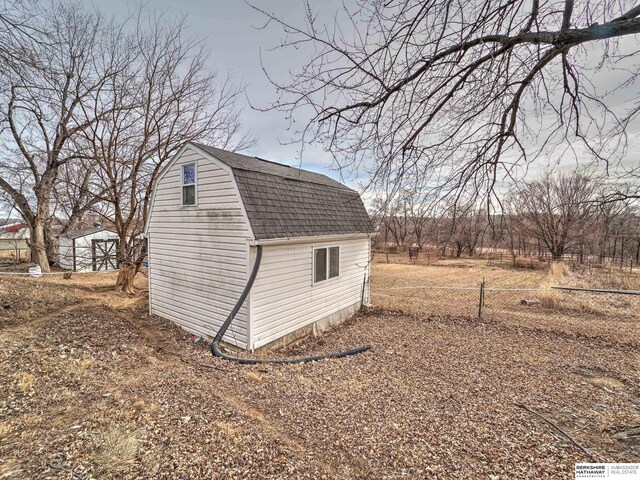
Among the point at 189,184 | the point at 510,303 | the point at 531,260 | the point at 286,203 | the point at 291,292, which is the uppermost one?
the point at 189,184

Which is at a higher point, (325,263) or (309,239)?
(309,239)

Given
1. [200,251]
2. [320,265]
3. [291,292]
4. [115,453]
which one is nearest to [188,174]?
[200,251]

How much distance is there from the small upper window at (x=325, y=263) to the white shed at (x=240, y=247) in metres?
0.03

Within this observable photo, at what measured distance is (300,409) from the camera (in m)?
3.61

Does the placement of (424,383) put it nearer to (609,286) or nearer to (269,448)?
(269,448)

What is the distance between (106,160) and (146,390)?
963cm

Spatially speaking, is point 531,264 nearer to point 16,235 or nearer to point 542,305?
point 542,305

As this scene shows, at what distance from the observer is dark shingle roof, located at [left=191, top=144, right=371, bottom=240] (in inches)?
240

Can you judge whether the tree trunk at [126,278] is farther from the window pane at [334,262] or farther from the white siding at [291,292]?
the window pane at [334,262]

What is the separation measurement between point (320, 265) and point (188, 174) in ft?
13.4

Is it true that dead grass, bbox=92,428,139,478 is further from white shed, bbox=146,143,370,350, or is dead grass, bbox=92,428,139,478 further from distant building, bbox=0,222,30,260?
distant building, bbox=0,222,30,260

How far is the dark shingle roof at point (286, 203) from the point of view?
20.0 feet

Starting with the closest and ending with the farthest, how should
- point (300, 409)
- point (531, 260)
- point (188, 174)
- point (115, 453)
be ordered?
point (115, 453) < point (300, 409) < point (188, 174) < point (531, 260)

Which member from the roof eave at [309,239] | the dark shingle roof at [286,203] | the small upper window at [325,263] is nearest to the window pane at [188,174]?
the dark shingle roof at [286,203]
